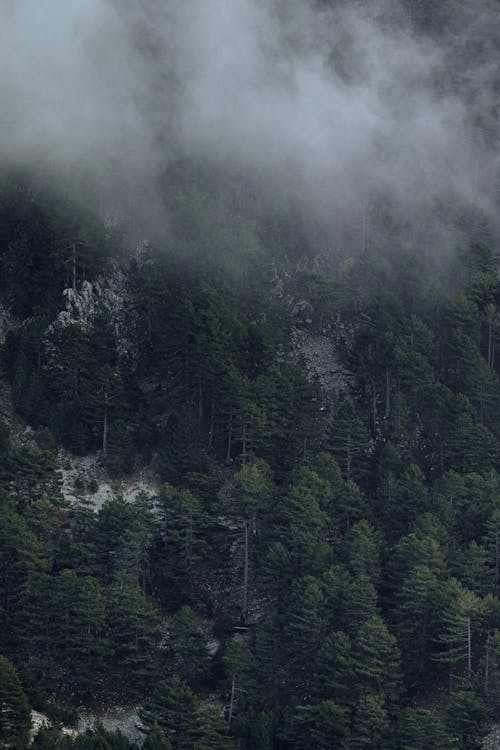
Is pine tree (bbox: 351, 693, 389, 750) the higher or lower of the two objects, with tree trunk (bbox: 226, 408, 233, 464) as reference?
lower

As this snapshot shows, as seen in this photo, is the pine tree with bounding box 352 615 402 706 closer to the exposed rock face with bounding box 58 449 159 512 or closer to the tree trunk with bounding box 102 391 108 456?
the exposed rock face with bounding box 58 449 159 512

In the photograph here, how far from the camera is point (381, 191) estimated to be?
6412 inches

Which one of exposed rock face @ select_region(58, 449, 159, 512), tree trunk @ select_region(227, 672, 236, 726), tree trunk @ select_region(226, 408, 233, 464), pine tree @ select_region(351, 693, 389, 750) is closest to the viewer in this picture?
pine tree @ select_region(351, 693, 389, 750)

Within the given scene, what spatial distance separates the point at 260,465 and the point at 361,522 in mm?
11462

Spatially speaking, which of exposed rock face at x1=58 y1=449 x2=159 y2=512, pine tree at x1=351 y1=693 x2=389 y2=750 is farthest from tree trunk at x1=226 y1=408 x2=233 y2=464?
pine tree at x1=351 y1=693 x2=389 y2=750

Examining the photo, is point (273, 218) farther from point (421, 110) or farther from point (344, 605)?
point (344, 605)

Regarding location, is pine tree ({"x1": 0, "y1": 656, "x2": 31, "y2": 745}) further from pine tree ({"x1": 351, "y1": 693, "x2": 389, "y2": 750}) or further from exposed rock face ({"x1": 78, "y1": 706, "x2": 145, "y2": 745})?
pine tree ({"x1": 351, "y1": 693, "x2": 389, "y2": 750})

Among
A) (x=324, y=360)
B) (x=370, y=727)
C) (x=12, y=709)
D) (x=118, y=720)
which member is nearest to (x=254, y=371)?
(x=324, y=360)

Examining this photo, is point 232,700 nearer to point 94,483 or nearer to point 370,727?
point 370,727

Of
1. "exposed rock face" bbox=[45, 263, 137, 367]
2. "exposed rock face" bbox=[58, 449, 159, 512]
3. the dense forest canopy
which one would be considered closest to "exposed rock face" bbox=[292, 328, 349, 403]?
→ the dense forest canopy

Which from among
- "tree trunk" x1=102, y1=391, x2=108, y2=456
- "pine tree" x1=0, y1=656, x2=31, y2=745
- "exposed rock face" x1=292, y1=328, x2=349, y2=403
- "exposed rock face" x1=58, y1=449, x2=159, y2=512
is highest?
"exposed rock face" x1=292, y1=328, x2=349, y2=403

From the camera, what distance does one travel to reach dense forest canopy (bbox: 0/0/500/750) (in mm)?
108000

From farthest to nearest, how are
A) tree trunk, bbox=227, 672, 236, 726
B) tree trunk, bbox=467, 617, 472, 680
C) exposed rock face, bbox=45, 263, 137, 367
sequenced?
exposed rock face, bbox=45, 263, 137, 367, tree trunk, bbox=227, 672, 236, 726, tree trunk, bbox=467, 617, 472, 680

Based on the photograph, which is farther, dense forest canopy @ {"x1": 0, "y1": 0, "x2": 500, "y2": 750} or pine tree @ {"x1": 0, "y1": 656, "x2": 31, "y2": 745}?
dense forest canopy @ {"x1": 0, "y1": 0, "x2": 500, "y2": 750}
